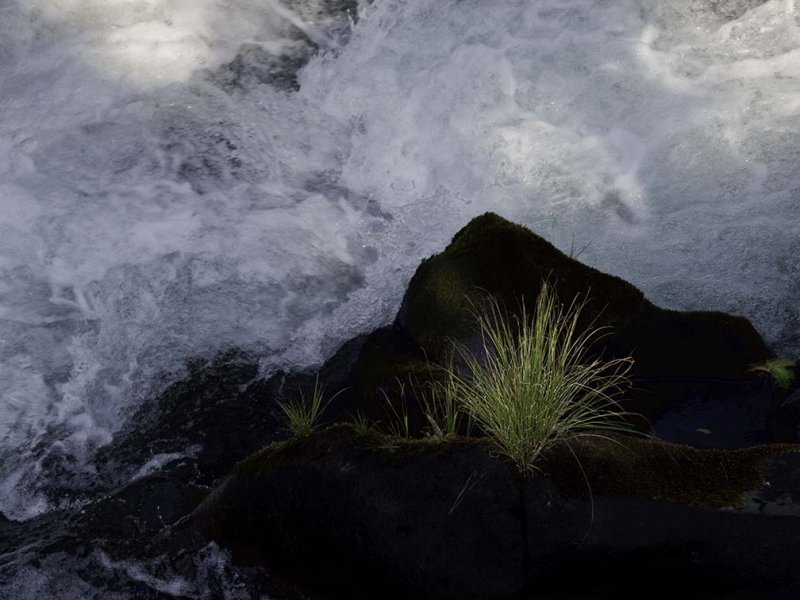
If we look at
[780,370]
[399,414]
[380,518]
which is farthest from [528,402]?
[780,370]

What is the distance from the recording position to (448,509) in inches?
142

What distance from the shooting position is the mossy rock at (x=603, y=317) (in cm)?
478

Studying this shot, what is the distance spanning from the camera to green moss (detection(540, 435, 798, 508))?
3.55m

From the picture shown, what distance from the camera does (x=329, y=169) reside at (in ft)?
24.1

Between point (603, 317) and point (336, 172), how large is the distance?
322 cm

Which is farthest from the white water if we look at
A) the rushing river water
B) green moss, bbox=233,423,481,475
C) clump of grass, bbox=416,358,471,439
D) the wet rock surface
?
green moss, bbox=233,423,481,475

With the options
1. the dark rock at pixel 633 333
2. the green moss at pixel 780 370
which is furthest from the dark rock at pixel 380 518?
the green moss at pixel 780 370

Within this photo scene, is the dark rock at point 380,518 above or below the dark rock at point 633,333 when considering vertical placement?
below

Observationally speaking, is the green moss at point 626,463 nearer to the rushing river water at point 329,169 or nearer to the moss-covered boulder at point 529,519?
the moss-covered boulder at point 529,519

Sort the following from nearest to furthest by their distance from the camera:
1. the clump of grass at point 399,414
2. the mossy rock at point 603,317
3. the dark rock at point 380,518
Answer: the dark rock at point 380,518, the clump of grass at point 399,414, the mossy rock at point 603,317

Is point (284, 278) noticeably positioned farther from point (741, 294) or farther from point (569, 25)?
point (569, 25)

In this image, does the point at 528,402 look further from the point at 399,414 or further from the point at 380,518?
the point at 399,414

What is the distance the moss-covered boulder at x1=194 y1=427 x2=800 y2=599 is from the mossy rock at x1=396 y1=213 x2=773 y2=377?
104cm

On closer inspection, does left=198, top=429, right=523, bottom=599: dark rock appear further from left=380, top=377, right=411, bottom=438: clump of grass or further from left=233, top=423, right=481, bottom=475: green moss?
left=380, top=377, right=411, bottom=438: clump of grass
